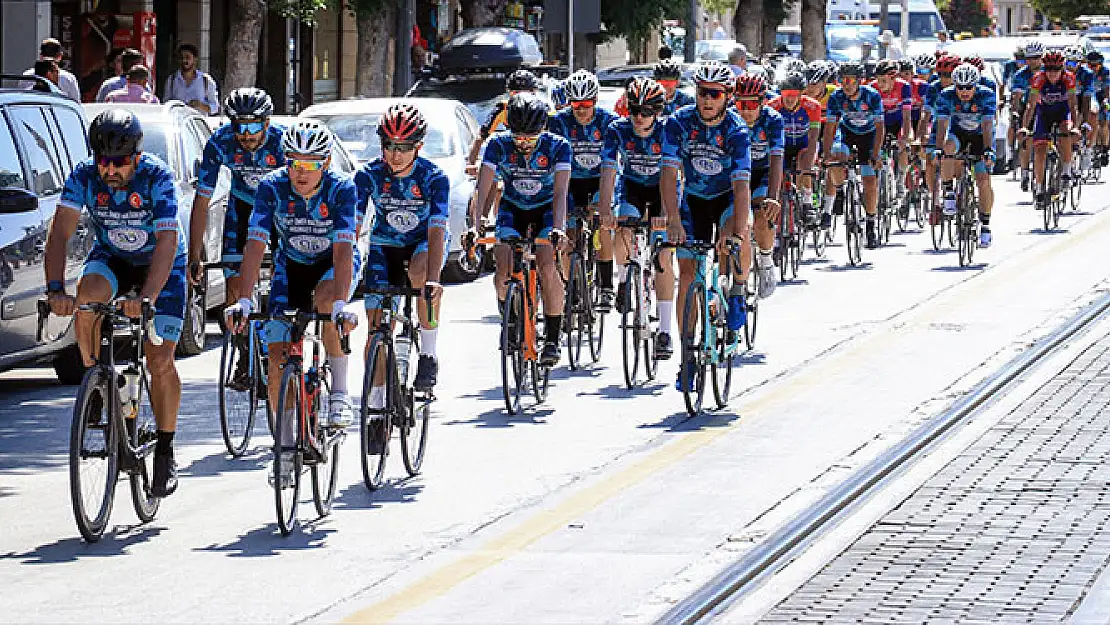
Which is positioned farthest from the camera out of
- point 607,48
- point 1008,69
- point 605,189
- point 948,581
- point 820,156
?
point 607,48

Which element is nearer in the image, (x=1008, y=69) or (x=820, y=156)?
(x=820, y=156)

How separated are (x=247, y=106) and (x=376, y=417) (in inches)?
107

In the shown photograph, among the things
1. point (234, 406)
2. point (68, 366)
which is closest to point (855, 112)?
point (68, 366)

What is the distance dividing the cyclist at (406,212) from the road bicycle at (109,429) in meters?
1.38

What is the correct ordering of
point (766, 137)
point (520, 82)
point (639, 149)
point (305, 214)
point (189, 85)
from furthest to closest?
point (189, 85), point (520, 82), point (766, 137), point (639, 149), point (305, 214)

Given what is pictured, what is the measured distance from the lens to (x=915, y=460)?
11641 millimetres

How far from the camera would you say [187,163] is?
16.9 meters

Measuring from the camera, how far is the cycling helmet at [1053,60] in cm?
2630

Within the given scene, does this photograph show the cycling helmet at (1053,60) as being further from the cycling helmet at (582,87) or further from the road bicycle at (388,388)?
the road bicycle at (388,388)

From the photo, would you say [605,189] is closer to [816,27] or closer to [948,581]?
[948,581]

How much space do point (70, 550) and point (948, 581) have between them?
3.50 metres

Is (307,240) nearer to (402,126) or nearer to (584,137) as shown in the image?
(402,126)

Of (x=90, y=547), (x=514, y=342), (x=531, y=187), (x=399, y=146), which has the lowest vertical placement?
(x=90, y=547)

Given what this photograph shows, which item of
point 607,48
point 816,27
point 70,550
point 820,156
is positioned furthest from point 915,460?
point 607,48
